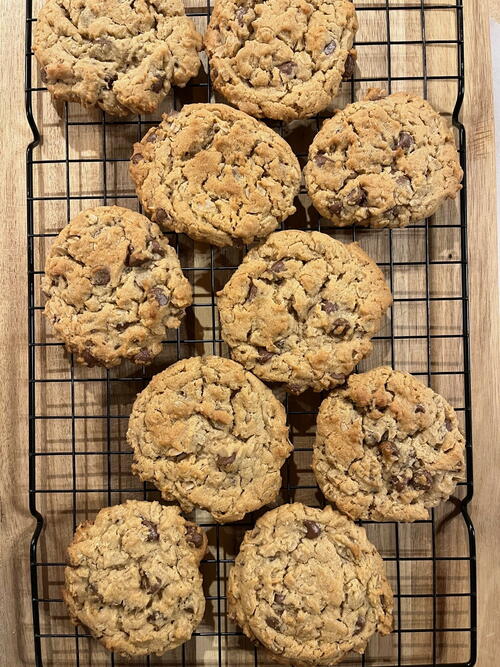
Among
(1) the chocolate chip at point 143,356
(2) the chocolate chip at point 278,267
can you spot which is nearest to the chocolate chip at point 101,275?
(1) the chocolate chip at point 143,356

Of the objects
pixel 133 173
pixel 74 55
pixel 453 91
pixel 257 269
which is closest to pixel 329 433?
pixel 257 269

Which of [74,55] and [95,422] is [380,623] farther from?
[74,55]

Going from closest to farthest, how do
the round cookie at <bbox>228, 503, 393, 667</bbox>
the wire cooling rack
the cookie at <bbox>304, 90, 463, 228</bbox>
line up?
the round cookie at <bbox>228, 503, 393, 667</bbox> → the cookie at <bbox>304, 90, 463, 228</bbox> → the wire cooling rack

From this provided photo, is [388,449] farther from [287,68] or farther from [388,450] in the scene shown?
[287,68]

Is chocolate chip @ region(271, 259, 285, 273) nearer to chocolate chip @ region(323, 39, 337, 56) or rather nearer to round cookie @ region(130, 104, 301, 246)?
round cookie @ region(130, 104, 301, 246)

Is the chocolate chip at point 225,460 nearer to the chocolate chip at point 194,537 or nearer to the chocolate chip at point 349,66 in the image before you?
the chocolate chip at point 194,537

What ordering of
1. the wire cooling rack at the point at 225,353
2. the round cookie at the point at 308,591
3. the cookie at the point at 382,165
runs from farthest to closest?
the wire cooling rack at the point at 225,353, the cookie at the point at 382,165, the round cookie at the point at 308,591

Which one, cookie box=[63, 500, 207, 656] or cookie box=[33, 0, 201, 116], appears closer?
cookie box=[63, 500, 207, 656]

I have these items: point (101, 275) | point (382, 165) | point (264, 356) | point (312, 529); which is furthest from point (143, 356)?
point (382, 165)

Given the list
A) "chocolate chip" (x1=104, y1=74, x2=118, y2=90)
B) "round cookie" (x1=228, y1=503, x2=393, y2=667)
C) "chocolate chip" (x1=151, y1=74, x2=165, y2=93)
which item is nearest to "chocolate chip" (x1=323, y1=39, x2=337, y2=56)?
"chocolate chip" (x1=151, y1=74, x2=165, y2=93)
